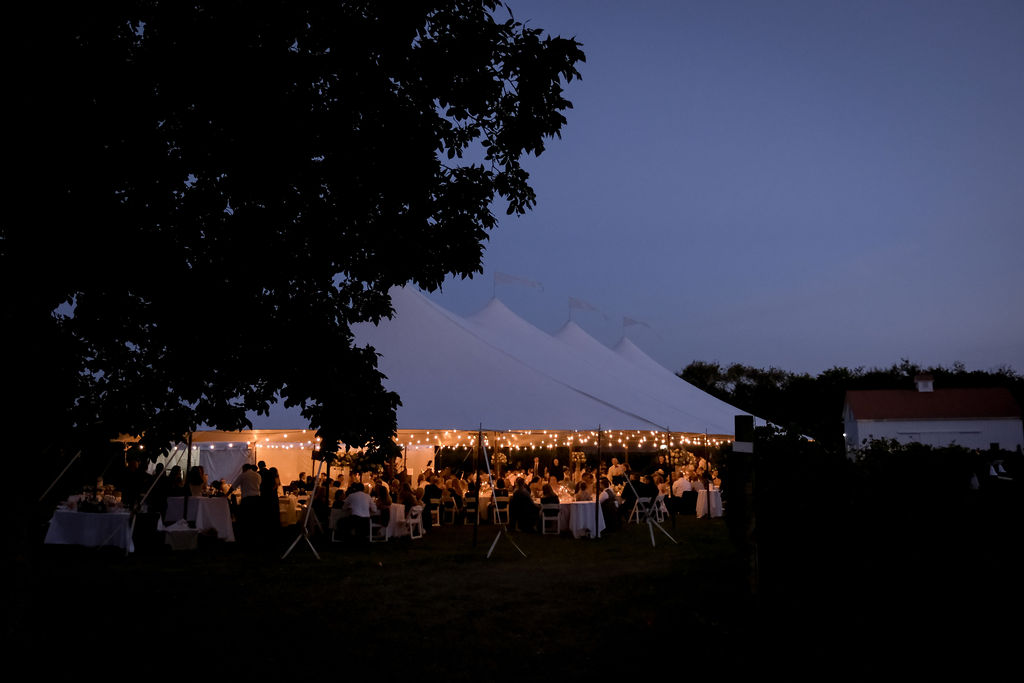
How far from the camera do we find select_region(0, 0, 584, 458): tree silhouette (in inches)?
170

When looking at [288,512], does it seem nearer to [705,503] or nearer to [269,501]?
[269,501]

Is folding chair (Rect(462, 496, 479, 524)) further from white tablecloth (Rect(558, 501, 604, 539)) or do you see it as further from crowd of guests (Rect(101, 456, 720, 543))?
white tablecloth (Rect(558, 501, 604, 539))

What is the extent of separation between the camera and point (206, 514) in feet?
40.9

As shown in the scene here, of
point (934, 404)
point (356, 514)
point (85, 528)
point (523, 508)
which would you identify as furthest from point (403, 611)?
point (934, 404)

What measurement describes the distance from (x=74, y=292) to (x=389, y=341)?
9334mm

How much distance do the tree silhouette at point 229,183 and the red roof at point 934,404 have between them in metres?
40.2

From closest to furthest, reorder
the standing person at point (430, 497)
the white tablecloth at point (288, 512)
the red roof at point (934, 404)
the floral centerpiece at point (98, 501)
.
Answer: the floral centerpiece at point (98, 501)
the white tablecloth at point (288, 512)
the standing person at point (430, 497)
the red roof at point (934, 404)

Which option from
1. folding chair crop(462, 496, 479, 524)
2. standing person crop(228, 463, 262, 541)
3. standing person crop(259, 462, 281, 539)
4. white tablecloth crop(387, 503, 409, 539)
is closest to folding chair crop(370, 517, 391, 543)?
white tablecloth crop(387, 503, 409, 539)

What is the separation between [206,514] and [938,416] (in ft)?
126

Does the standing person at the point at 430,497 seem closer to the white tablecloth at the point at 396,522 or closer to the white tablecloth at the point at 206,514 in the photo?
the white tablecloth at the point at 396,522

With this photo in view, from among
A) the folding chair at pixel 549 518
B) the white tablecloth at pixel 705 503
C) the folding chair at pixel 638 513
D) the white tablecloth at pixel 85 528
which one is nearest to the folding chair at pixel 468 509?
the folding chair at pixel 549 518

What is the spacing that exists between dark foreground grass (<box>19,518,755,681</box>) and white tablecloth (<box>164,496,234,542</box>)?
102 centimetres

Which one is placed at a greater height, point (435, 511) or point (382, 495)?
point (382, 495)

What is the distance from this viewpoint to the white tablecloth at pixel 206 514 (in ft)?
40.5
